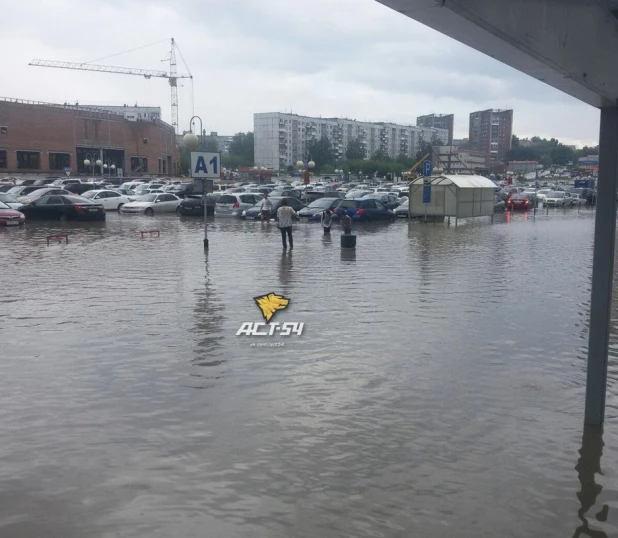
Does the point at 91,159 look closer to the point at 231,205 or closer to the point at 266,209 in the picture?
the point at 231,205

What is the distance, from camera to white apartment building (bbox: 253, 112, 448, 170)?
15112 cm

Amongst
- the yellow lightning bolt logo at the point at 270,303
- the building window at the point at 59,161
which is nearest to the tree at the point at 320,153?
the building window at the point at 59,161

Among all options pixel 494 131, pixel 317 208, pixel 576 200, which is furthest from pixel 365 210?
pixel 494 131

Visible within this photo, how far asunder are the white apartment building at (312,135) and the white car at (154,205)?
9914cm

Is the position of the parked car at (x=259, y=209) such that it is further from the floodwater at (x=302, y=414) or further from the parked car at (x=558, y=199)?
the parked car at (x=558, y=199)

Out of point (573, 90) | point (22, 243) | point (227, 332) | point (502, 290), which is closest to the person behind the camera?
point (573, 90)

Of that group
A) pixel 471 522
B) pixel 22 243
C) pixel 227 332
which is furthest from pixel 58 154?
pixel 471 522

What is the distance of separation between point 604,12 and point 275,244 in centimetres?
1738

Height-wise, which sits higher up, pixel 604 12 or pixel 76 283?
pixel 604 12

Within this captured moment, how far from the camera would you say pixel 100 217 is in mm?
31688

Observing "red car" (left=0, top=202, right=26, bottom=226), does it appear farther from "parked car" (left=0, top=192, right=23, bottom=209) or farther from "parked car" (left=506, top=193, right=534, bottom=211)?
"parked car" (left=506, top=193, right=534, bottom=211)

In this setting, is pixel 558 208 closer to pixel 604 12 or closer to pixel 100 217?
pixel 100 217

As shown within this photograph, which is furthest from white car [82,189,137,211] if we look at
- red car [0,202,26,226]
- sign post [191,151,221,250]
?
sign post [191,151,221,250]

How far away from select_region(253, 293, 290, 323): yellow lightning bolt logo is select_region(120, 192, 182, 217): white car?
87.7 ft
